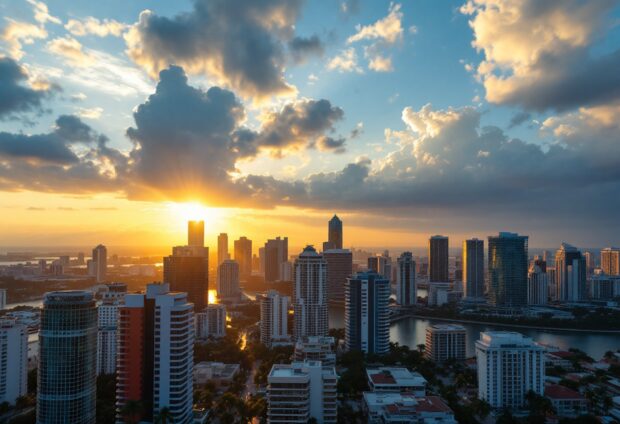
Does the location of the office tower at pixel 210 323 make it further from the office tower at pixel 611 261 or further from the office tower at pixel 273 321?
the office tower at pixel 611 261

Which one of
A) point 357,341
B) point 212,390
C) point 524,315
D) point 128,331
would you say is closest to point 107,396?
point 212,390

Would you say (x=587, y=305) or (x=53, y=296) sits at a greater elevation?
(x=53, y=296)

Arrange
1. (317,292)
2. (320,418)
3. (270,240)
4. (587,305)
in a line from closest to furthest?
(320,418), (317,292), (587,305), (270,240)

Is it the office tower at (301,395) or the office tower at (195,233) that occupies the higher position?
the office tower at (195,233)

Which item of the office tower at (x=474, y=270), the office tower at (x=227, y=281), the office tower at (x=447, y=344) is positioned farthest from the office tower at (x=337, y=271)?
the office tower at (x=447, y=344)

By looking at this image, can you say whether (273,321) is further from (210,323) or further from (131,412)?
(131,412)

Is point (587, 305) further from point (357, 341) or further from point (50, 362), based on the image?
point (50, 362)
